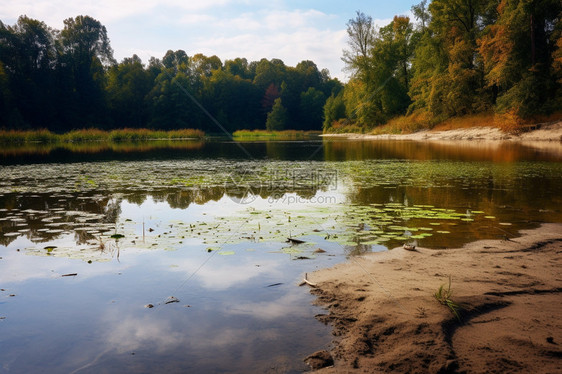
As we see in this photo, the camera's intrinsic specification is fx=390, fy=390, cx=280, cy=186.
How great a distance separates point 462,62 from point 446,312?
138 feet

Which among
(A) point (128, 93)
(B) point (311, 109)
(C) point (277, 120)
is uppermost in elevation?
(A) point (128, 93)

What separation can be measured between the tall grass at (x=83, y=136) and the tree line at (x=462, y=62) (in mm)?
29528

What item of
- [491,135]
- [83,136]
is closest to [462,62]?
[491,135]

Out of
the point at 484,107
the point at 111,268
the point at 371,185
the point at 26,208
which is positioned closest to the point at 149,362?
the point at 111,268

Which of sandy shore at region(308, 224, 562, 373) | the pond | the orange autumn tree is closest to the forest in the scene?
the orange autumn tree

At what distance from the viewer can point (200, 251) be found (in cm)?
590

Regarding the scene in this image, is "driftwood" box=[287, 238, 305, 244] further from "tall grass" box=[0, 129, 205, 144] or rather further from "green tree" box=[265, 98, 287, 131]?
"green tree" box=[265, 98, 287, 131]

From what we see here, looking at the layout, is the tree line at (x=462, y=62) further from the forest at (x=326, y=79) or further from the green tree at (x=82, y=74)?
the green tree at (x=82, y=74)

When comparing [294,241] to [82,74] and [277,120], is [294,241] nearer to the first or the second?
[82,74]

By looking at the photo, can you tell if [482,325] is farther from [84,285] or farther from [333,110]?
[333,110]

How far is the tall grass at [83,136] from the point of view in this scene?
48.4 metres

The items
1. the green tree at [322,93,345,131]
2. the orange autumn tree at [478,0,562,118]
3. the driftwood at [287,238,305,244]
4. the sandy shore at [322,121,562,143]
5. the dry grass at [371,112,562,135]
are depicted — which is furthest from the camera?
the green tree at [322,93,345,131]

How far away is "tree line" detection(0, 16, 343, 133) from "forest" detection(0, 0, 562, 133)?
27 cm

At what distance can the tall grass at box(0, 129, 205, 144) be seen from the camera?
48375mm
